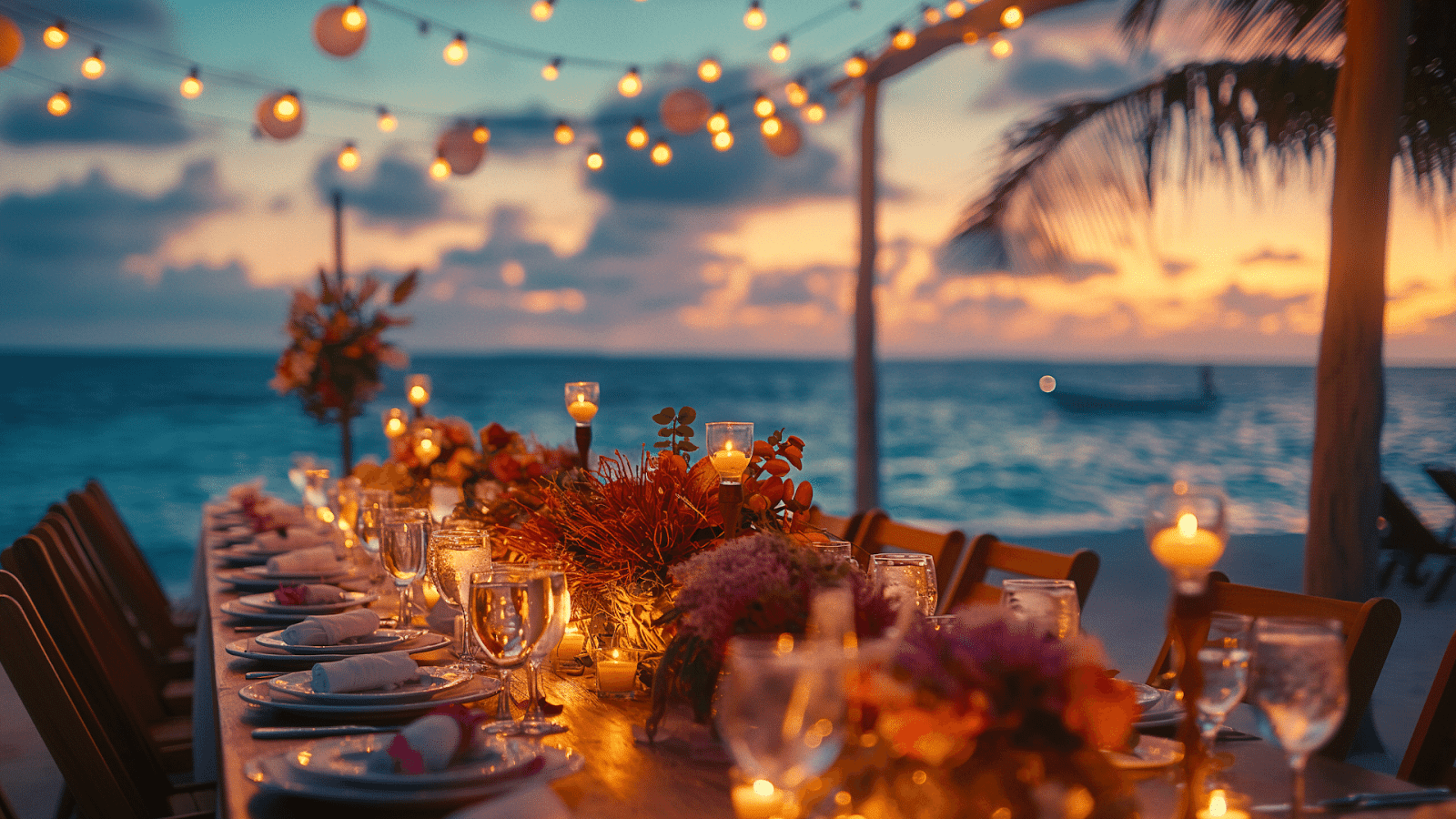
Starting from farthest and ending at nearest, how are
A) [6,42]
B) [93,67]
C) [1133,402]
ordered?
[1133,402] < [93,67] < [6,42]

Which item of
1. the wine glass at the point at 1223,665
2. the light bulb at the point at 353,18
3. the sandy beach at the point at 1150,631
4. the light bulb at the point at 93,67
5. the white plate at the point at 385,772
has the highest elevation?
the light bulb at the point at 93,67

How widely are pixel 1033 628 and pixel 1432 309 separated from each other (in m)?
5.50

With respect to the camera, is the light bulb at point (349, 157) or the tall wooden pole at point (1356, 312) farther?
the light bulb at point (349, 157)

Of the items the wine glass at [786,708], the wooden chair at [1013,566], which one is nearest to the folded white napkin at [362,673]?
the wine glass at [786,708]

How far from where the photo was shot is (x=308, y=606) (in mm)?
2156

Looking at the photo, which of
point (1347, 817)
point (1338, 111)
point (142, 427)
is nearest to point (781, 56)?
point (1338, 111)

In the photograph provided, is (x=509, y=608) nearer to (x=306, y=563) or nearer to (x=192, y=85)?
(x=306, y=563)

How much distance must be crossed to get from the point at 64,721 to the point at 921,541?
1.87 metres

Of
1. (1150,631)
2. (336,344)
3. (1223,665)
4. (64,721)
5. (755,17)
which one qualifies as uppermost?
(755,17)

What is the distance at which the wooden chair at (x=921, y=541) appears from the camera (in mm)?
2635

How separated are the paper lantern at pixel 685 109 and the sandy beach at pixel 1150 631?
8.11ft

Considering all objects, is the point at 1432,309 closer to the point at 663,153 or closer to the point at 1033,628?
the point at 663,153

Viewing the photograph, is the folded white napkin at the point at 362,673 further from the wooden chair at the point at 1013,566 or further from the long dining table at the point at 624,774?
the wooden chair at the point at 1013,566

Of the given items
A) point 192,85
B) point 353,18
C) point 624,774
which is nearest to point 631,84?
point 353,18
